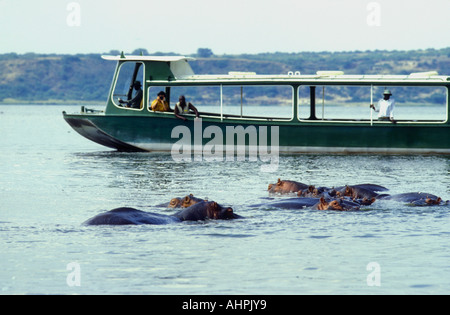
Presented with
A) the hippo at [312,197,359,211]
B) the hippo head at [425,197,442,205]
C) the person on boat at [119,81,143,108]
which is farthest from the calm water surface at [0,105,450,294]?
the person on boat at [119,81,143,108]

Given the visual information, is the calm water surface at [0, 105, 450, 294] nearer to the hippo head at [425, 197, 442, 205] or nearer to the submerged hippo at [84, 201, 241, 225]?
the submerged hippo at [84, 201, 241, 225]

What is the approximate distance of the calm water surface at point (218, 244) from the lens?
9852mm

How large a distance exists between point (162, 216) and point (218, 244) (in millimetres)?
1836

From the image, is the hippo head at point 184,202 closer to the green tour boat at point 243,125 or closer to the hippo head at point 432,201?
the hippo head at point 432,201

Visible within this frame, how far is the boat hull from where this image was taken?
2547 centimetres

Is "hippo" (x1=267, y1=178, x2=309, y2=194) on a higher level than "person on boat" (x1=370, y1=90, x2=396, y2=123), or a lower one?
lower

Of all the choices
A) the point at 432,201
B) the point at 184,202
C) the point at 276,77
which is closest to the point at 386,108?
the point at 276,77

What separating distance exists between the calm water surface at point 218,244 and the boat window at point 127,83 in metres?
6.56

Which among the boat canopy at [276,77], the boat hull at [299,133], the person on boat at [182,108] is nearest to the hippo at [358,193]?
the boat canopy at [276,77]

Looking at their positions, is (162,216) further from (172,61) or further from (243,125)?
(172,61)

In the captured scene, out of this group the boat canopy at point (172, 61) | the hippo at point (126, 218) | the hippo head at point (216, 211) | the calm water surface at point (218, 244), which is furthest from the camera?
the boat canopy at point (172, 61)

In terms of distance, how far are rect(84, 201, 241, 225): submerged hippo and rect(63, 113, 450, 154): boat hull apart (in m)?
11.7

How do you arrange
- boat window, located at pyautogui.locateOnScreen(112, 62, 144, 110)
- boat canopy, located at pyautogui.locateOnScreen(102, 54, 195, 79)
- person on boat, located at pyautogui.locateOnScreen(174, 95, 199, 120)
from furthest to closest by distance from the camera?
boat window, located at pyautogui.locateOnScreen(112, 62, 144, 110), boat canopy, located at pyautogui.locateOnScreen(102, 54, 195, 79), person on boat, located at pyautogui.locateOnScreen(174, 95, 199, 120)

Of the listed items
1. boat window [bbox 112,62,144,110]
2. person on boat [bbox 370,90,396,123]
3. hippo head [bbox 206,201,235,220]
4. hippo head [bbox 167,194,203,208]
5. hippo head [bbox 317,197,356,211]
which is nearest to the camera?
hippo head [bbox 206,201,235,220]
